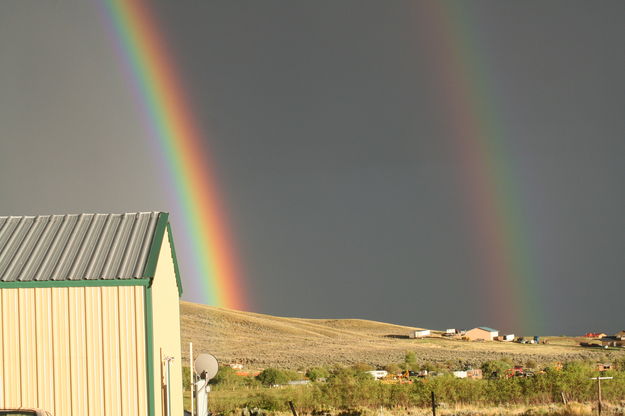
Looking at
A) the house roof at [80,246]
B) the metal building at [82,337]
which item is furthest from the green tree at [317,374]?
the metal building at [82,337]

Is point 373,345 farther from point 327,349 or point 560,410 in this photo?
point 560,410

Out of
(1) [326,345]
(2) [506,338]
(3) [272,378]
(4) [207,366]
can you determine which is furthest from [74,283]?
(2) [506,338]

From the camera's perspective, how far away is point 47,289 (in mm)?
14805

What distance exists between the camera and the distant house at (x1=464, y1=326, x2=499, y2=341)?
4085 inches

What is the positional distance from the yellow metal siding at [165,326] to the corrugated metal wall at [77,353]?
57 centimetres

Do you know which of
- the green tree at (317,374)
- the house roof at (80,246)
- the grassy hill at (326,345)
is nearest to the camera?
the house roof at (80,246)

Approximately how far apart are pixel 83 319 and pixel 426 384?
1888cm

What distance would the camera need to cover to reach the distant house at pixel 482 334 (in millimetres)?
103750

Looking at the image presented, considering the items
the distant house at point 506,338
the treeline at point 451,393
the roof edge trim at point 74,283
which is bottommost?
the treeline at point 451,393

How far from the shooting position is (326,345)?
8850 cm

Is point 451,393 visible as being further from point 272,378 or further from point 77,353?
point 77,353

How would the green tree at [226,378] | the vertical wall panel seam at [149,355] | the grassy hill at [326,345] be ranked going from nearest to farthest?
the vertical wall panel seam at [149,355] → the green tree at [226,378] → the grassy hill at [326,345]

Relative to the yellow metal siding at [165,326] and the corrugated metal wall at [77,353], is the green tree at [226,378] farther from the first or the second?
the corrugated metal wall at [77,353]

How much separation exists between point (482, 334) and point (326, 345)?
28073 mm
